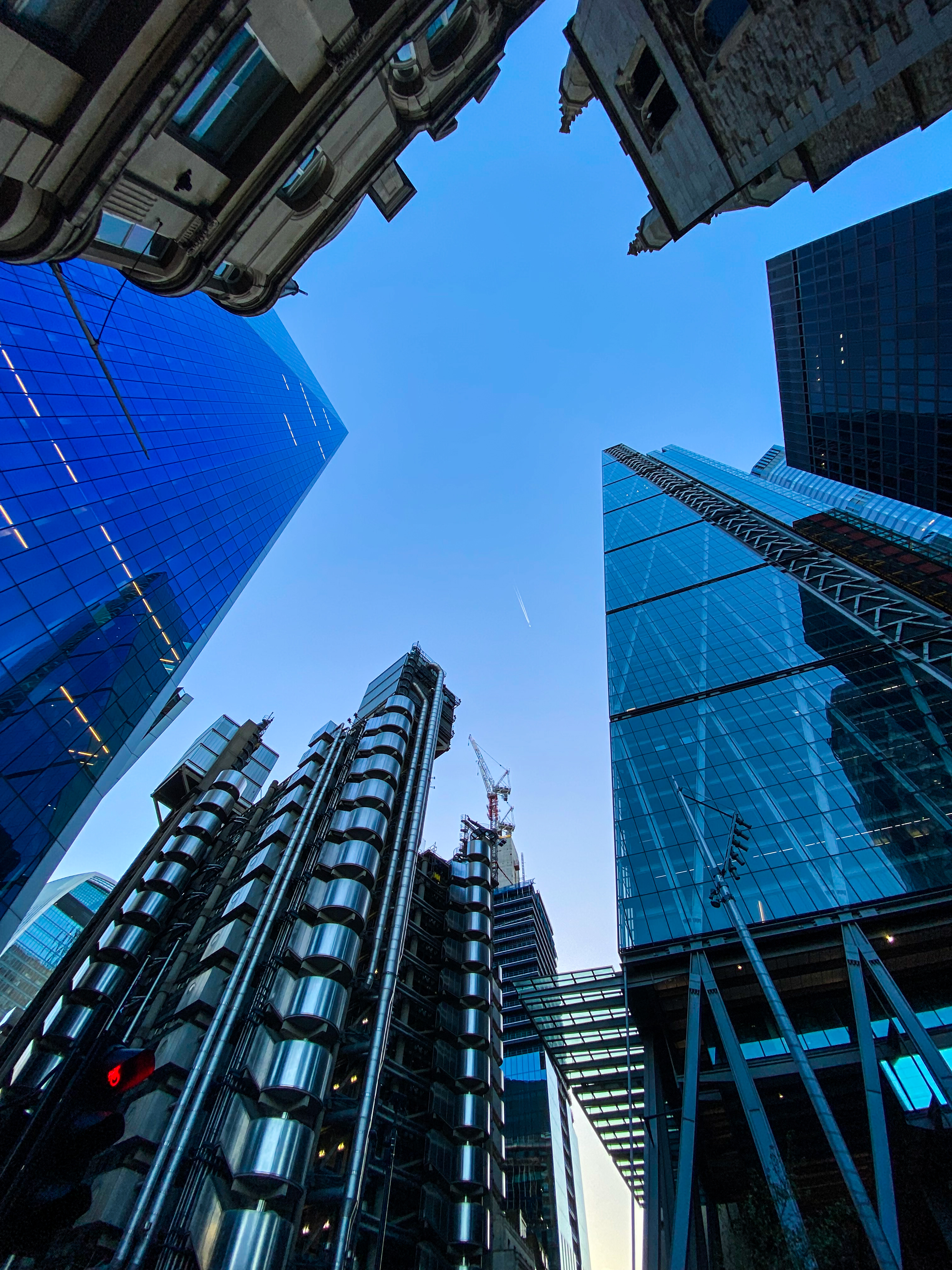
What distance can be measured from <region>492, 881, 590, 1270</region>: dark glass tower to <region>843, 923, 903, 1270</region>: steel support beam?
24.1m

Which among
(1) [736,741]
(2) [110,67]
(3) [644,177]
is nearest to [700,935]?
(1) [736,741]

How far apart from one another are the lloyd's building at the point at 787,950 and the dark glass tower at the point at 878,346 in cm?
1821

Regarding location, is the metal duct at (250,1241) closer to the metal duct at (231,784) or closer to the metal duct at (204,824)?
the metal duct at (204,824)

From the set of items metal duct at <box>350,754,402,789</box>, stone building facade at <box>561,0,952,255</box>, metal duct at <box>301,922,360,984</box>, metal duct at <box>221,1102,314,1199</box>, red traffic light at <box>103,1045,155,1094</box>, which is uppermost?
stone building facade at <box>561,0,952,255</box>

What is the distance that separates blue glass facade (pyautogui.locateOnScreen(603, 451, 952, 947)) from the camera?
37688 mm

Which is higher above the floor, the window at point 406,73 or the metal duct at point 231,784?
the metal duct at point 231,784

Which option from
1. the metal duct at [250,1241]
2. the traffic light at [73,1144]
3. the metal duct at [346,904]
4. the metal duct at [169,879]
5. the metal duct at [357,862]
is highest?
the metal duct at [169,879]

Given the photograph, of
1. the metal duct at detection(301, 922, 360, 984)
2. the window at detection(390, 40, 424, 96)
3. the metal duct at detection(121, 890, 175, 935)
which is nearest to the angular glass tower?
the metal duct at detection(121, 890, 175, 935)

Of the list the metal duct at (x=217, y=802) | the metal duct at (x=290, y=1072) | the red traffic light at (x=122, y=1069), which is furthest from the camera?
the metal duct at (x=217, y=802)

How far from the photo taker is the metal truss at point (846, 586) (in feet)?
166

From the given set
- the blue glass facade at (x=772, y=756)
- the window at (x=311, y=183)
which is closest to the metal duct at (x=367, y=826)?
the blue glass facade at (x=772, y=756)

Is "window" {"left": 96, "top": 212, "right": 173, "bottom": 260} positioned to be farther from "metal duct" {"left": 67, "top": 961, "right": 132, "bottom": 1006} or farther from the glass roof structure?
the glass roof structure

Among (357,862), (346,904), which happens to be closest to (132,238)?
(346,904)

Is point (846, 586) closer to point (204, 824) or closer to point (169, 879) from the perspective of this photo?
point (204, 824)
